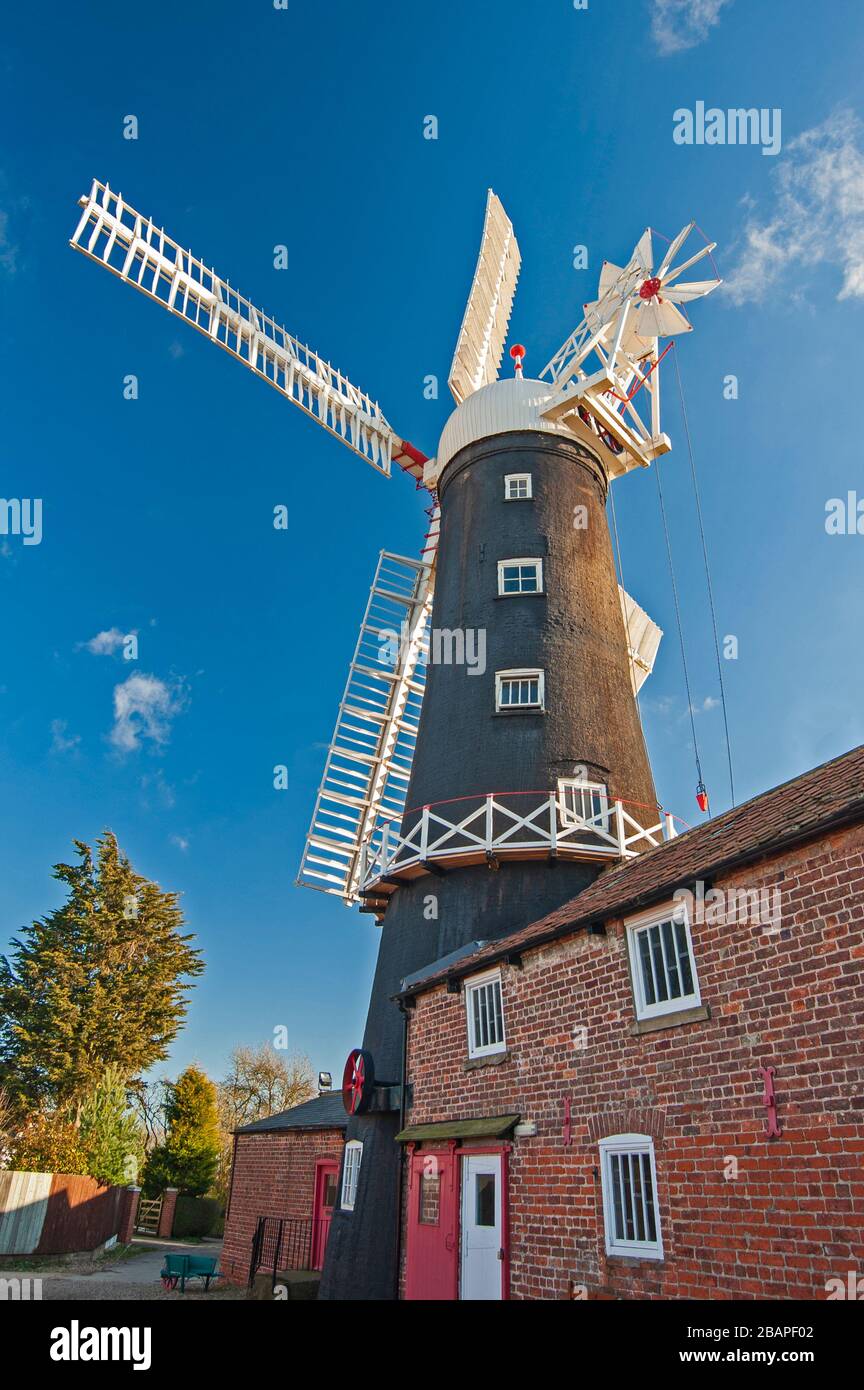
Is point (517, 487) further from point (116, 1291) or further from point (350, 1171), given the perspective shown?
point (116, 1291)

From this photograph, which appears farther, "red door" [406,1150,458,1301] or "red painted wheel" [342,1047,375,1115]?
"red painted wheel" [342,1047,375,1115]

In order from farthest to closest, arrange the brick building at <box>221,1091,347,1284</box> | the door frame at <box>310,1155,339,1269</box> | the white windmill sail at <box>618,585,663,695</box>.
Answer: the white windmill sail at <box>618,585,663,695</box>
the brick building at <box>221,1091,347,1284</box>
the door frame at <box>310,1155,339,1269</box>

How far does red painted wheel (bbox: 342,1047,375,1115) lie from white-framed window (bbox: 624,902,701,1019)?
738 centimetres

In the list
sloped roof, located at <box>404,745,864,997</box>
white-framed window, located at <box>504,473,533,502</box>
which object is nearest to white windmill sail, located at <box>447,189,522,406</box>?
white-framed window, located at <box>504,473,533,502</box>

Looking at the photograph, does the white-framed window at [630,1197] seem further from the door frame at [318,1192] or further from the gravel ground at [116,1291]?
the door frame at [318,1192]

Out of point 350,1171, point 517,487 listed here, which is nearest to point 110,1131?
point 350,1171

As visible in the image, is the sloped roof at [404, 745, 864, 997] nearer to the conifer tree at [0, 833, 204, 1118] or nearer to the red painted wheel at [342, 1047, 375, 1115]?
the red painted wheel at [342, 1047, 375, 1115]

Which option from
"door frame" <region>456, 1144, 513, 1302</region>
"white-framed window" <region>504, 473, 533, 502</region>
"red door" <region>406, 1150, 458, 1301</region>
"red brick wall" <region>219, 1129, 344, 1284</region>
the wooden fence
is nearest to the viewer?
"door frame" <region>456, 1144, 513, 1302</region>

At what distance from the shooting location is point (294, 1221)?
2138cm

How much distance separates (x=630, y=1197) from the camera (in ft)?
31.7

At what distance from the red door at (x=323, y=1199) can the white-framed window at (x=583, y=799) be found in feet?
35.2

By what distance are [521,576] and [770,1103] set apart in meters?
13.8

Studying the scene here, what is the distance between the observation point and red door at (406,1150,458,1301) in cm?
1260
